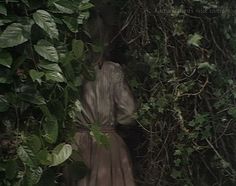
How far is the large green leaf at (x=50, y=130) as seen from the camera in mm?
1975

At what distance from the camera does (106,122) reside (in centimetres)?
243

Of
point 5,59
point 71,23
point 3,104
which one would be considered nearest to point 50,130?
point 3,104

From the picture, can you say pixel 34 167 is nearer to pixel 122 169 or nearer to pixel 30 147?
pixel 30 147

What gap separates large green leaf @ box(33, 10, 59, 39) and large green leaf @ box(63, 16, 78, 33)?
15 centimetres

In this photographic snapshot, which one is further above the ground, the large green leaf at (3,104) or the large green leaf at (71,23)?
the large green leaf at (71,23)

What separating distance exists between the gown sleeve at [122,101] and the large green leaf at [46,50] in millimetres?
580

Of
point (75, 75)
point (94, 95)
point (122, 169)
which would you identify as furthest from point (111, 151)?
point (75, 75)

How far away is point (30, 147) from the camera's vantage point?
1.92 m

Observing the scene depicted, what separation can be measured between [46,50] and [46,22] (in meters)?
0.11

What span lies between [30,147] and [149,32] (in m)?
1.05

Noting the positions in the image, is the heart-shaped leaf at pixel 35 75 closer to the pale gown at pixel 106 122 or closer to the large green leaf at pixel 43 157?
the large green leaf at pixel 43 157

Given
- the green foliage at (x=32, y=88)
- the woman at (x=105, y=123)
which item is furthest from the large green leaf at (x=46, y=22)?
the woman at (x=105, y=123)

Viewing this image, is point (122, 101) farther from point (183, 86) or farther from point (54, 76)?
point (54, 76)

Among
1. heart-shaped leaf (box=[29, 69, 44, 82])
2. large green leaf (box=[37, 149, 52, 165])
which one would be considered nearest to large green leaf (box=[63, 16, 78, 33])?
heart-shaped leaf (box=[29, 69, 44, 82])
